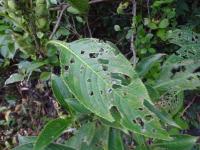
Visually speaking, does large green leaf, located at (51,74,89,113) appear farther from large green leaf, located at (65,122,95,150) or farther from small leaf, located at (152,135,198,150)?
small leaf, located at (152,135,198,150)

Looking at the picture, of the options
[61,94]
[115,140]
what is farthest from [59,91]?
[115,140]

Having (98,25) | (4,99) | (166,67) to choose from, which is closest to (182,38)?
(166,67)

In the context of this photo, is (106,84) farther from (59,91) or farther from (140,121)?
(59,91)

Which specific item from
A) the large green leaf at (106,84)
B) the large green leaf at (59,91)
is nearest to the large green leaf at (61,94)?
the large green leaf at (59,91)

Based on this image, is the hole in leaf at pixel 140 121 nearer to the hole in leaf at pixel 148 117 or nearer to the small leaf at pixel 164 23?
the hole in leaf at pixel 148 117

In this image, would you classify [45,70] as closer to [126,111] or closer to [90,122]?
[90,122]
